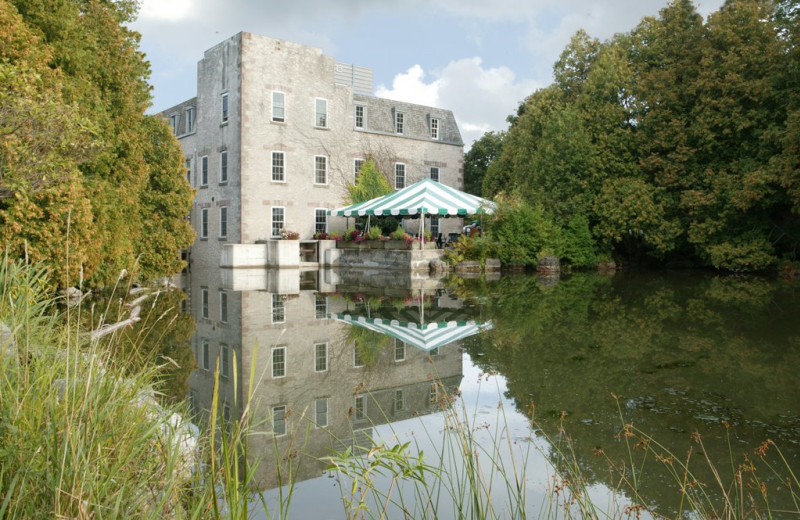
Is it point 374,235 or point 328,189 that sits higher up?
point 328,189

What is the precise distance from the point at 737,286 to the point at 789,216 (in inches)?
295

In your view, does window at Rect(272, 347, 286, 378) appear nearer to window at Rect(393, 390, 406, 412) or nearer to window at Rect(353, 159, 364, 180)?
window at Rect(393, 390, 406, 412)

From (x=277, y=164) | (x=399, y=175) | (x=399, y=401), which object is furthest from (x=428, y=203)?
(x=399, y=401)

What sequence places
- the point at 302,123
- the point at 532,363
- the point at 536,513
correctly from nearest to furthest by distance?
the point at 536,513 → the point at 532,363 → the point at 302,123

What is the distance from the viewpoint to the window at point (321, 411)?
15.0ft

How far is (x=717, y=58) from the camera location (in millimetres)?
22625

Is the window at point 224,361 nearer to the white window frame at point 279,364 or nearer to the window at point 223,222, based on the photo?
the white window frame at point 279,364

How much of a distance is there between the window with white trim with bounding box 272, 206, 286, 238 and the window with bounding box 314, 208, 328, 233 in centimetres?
158

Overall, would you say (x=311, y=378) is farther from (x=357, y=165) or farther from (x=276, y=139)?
(x=357, y=165)

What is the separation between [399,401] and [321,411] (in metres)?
0.68

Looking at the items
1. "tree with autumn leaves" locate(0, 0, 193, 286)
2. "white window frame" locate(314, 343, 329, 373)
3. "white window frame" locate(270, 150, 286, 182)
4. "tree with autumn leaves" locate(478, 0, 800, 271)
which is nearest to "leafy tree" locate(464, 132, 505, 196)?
"tree with autumn leaves" locate(478, 0, 800, 271)

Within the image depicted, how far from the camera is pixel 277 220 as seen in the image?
86.9 feet

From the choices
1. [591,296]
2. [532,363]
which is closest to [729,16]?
[591,296]

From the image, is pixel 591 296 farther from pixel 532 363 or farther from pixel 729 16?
pixel 729 16
